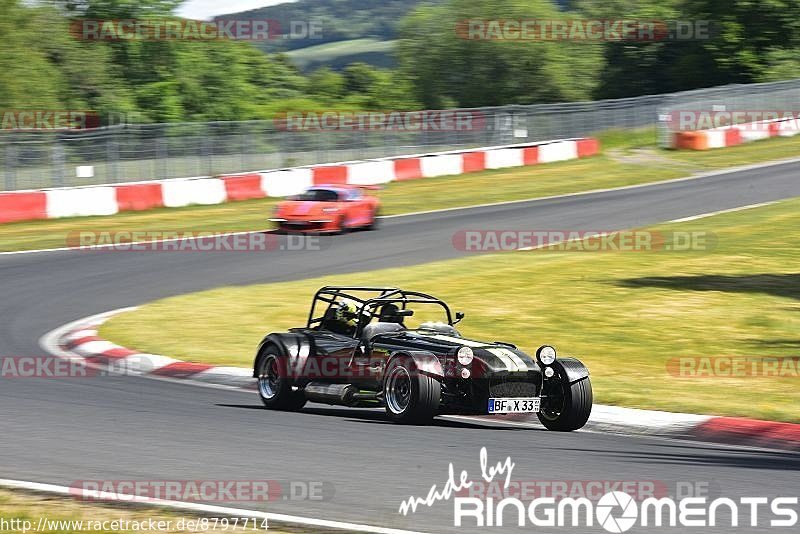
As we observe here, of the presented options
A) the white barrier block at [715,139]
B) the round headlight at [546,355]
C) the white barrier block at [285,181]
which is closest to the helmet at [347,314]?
the round headlight at [546,355]

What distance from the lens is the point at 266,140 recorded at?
33812 millimetres

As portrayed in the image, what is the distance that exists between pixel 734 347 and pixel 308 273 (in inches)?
354

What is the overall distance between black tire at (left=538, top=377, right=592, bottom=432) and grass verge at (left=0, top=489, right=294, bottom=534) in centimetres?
391

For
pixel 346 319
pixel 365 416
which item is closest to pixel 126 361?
pixel 346 319

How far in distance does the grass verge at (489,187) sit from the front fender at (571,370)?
51.7 feet

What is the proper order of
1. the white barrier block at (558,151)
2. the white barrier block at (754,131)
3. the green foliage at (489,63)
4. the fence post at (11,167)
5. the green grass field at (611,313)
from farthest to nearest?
1. the green foliage at (489,63)
2. the white barrier block at (754,131)
3. the white barrier block at (558,151)
4. the fence post at (11,167)
5. the green grass field at (611,313)

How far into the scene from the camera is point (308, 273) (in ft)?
68.5

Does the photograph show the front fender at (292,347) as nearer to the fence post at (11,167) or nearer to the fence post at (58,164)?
the fence post at (11,167)

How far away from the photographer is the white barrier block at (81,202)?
92.1 ft

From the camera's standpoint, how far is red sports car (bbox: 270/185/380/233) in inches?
1006

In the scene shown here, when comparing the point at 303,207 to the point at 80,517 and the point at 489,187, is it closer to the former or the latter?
the point at 489,187

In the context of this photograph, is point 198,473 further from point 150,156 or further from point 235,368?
point 150,156

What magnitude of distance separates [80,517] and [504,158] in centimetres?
3317

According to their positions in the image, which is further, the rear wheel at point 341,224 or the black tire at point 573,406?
the rear wheel at point 341,224
